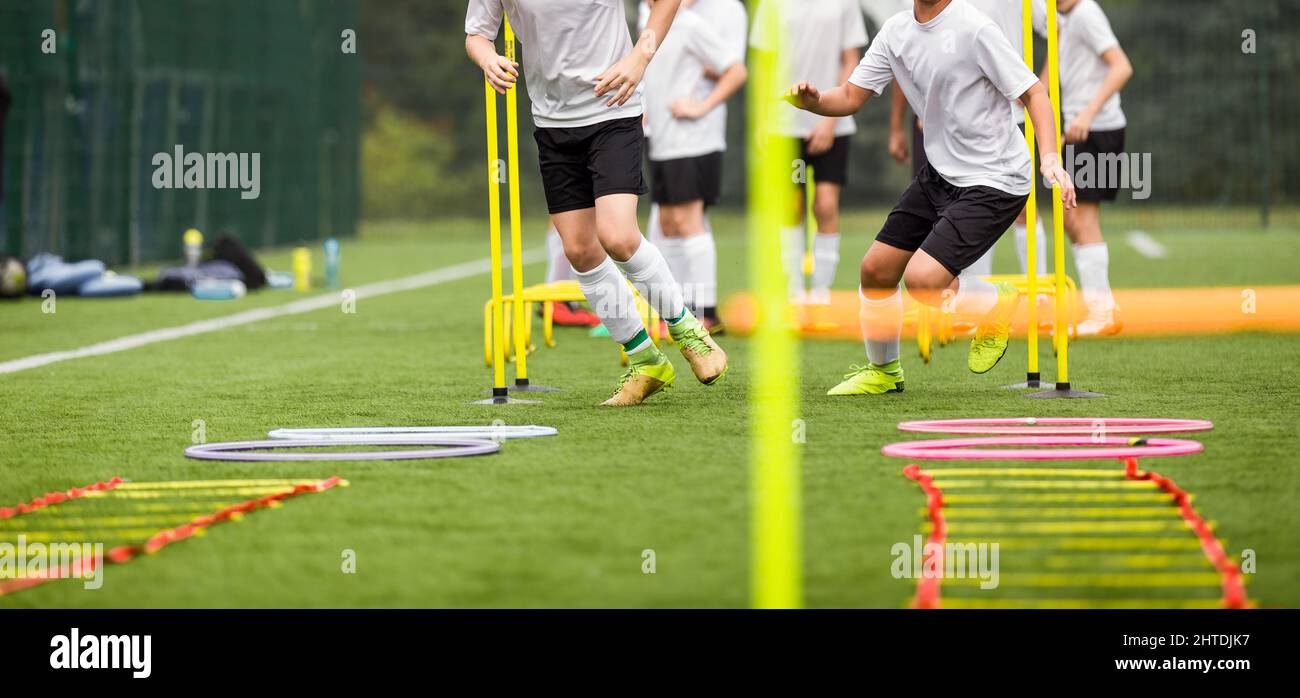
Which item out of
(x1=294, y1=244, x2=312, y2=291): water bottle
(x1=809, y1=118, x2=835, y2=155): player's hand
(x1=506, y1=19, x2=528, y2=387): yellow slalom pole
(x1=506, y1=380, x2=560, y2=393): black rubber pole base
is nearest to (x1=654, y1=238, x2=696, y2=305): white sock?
(x1=809, y1=118, x2=835, y2=155): player's hand

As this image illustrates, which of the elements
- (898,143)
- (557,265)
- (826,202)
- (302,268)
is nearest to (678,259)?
(557,265)

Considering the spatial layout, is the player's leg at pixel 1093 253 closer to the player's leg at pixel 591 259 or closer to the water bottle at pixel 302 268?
the player's leg at pixel 591 259

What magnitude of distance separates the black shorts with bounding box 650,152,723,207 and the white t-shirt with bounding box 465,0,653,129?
323 cm

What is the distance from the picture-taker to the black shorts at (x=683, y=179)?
31.9 ft

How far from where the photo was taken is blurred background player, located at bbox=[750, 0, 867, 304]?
9898mm

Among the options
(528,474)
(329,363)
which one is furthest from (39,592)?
(329,363)

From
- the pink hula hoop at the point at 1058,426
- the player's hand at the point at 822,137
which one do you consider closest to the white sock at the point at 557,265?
the player's hand at the point at 822,137

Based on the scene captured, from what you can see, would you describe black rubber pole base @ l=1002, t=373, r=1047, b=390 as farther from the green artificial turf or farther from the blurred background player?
the blurred background player
